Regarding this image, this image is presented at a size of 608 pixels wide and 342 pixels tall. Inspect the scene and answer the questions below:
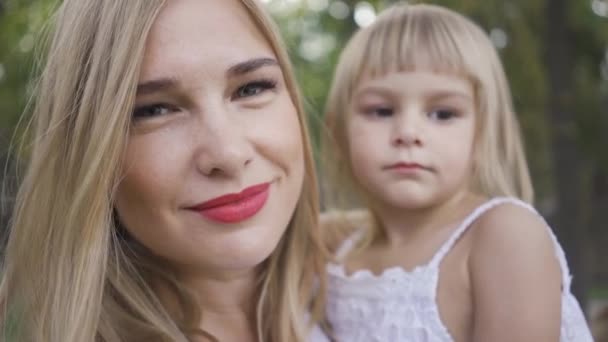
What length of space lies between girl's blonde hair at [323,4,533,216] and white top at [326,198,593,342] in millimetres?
306

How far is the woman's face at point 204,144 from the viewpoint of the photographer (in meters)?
1.58

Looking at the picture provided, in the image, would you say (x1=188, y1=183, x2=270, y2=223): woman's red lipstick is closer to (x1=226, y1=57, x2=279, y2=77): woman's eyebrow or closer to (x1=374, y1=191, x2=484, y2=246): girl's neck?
(x1=226, y1=57, x2=279, y2=77): woman's eyebrow

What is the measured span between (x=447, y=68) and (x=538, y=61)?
4.29m

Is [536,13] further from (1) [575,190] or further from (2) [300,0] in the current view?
(2) [300,0]

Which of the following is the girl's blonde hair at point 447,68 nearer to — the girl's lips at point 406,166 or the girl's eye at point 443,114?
the girl's eye at point 443,114

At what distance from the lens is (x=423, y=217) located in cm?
227

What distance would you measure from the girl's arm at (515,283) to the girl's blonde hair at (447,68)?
399 mm

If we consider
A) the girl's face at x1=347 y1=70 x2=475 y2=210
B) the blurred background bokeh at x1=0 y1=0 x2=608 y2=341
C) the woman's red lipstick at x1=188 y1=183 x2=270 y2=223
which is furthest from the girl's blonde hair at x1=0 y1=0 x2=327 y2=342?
the blurred background bokeh at x1=0 y1=0 x2=608 y2=341

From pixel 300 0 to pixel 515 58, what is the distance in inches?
76.2

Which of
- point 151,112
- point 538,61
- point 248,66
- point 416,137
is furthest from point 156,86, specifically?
point 538,61

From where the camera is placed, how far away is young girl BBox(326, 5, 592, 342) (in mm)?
1915

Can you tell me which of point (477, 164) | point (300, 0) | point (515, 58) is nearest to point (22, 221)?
point (477, 164)

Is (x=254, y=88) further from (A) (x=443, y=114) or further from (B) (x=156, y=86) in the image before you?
(A) (x=443, y=114)

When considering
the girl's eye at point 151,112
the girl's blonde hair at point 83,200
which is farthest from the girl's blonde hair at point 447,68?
the girl's eye at point 151,112
